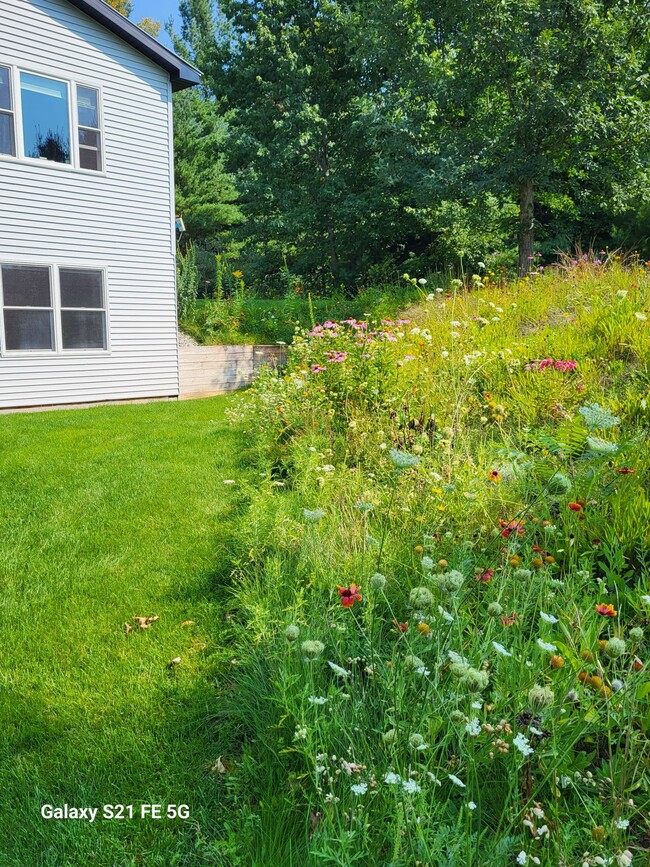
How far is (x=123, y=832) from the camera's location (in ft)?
5.65

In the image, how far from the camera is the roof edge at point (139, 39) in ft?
32.2

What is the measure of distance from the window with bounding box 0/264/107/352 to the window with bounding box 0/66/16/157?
178cm

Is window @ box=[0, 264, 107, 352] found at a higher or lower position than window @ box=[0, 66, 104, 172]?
lower

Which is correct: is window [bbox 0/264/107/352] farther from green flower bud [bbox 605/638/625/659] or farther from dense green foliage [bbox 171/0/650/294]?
green flower bud [bbox 605/638/625/659]

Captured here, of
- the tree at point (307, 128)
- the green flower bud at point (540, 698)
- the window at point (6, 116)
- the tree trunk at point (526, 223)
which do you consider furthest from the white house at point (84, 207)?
the green flower bud at point (540, 698)

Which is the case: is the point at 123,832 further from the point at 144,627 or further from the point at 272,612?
the point at 144,627

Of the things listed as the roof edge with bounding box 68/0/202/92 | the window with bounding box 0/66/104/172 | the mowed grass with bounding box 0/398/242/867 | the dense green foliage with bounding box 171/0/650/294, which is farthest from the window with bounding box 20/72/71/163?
the mowed grass with bounding box 0/398/242/867

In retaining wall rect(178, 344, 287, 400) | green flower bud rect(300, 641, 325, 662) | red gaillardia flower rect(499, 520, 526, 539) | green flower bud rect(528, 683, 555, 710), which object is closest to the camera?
green flower bud rect(528, 683, 555, 710)

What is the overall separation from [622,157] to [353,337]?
10.1m

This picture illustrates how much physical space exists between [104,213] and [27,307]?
2.10 m

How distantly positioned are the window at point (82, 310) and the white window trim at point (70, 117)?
1.61 m

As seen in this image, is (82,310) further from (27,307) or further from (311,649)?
(311,649)

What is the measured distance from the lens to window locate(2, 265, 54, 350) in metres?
9.51

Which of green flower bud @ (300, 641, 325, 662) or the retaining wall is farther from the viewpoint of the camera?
the retaining wall
